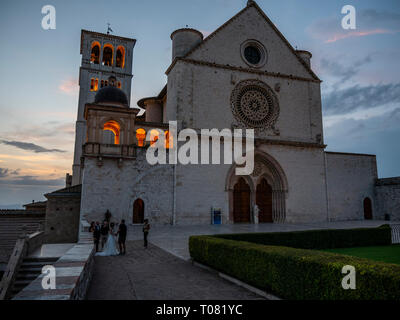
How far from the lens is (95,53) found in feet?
142

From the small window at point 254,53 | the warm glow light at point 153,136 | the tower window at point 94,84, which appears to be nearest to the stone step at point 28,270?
the warm glow light at point 153,136

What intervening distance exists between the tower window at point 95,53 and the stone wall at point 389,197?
3936 centimetres

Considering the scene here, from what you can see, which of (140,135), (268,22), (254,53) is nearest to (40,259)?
(140,135)

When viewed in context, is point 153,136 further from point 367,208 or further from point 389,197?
point 389,197

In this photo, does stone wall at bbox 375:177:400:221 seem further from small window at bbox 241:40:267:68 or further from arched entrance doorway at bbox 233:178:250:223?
small window at bbox 241:40:267:68

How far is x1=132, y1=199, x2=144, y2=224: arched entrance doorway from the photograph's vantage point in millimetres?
22438

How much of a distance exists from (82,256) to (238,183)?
1952 centimetres

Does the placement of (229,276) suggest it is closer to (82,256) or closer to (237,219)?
(82,256)

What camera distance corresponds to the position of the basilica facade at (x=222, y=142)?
22359 millimetres

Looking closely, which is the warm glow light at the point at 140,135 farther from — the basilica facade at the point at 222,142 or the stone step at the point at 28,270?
the stone step at the point at 28,270

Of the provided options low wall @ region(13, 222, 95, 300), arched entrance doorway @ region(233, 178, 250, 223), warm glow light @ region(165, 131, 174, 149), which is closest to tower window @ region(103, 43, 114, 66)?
warm glow light @ region(165, 131, 174, 149)

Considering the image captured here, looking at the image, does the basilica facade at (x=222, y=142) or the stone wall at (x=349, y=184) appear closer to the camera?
the basilica facade at (x=222, y=142)

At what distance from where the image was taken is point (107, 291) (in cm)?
709
